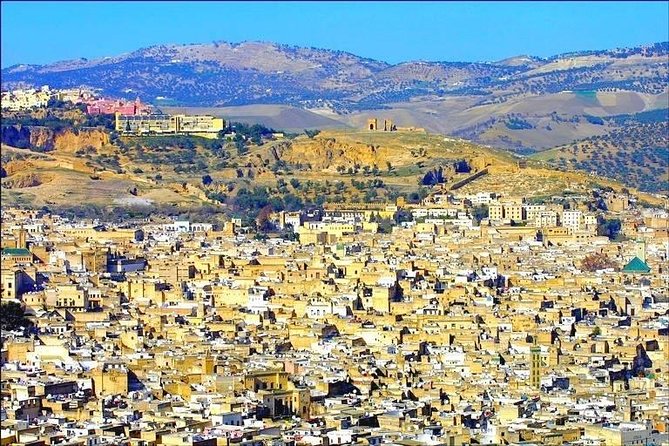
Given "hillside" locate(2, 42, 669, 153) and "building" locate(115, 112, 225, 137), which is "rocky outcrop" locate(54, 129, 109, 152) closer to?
"building" locate(115, 112, 225, 137)

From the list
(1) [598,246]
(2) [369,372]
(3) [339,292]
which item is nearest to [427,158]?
(1) [598,246]

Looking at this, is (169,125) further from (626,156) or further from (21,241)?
(21,241)

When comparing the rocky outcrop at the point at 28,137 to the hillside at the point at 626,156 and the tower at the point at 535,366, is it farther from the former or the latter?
the tower at the point at 535,366

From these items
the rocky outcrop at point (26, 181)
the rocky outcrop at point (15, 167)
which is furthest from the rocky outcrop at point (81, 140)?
the rocky outcrop at point (26, 181)

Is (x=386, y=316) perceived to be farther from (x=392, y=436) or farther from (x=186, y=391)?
(x=392, y=436)

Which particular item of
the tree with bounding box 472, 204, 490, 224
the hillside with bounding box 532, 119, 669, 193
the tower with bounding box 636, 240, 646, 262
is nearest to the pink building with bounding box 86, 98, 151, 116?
the hillside with bounding box 532, 119, 669, 193
